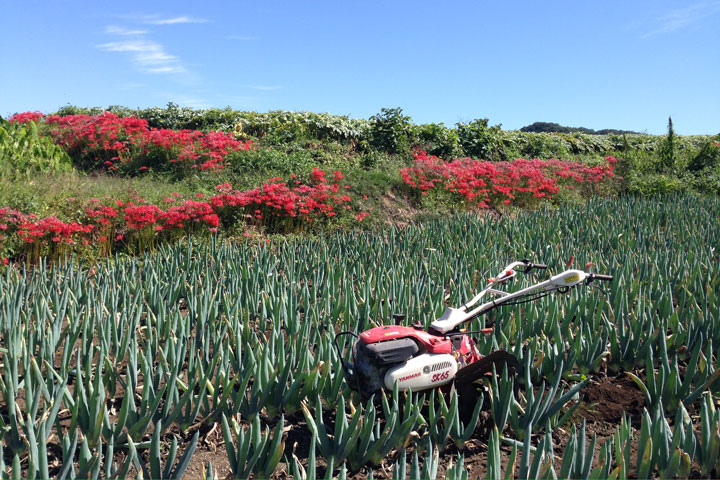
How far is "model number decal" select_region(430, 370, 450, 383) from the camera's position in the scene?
9.64ft

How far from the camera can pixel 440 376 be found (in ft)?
9.73

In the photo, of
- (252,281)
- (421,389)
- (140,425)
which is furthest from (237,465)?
(252,281)

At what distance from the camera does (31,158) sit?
10.5 m

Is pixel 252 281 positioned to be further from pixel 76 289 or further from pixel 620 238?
pixel 620 238

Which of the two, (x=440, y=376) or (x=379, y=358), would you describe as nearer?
(x=379, y=358)

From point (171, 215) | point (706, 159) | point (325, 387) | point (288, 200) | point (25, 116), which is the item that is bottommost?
point (325, 387)

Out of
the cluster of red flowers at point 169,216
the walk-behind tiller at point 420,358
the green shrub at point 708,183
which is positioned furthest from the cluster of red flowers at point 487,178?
the walk-behind tiller at point 420,358

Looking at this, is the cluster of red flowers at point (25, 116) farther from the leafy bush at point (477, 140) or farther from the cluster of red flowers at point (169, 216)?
the leafy bush at point (477, 140)

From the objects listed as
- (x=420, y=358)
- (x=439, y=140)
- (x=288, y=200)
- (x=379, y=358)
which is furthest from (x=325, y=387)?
(x=439, y=140)

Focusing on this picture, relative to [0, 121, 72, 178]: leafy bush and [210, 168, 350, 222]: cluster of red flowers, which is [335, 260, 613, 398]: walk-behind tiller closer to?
[210, 168, 350, 222]: cluster of red flowers

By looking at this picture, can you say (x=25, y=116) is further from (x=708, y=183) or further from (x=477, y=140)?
(x=708, y=183)

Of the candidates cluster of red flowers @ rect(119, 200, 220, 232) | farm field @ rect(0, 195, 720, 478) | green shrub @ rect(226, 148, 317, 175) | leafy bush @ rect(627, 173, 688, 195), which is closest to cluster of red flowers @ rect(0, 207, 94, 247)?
cluster of red flowers @ rect(119, 200, 220, 232)

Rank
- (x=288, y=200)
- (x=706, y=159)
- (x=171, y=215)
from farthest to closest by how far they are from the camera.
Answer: (x=706, y=159)
(x=288, y=200)
(x=171, y=215)

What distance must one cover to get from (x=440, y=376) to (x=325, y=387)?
594 millimetres
